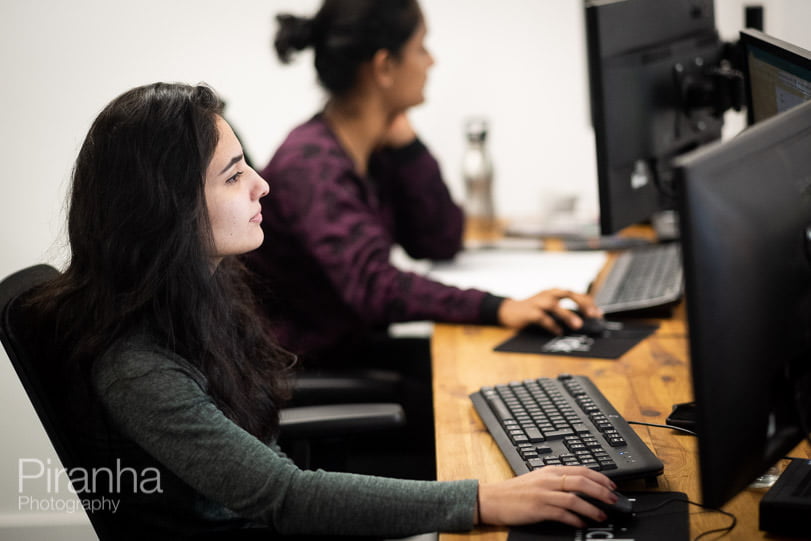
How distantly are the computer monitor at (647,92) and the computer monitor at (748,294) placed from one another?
0.72 m

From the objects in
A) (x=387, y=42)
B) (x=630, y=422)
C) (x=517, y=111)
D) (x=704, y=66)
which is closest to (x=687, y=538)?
(x=630, y=422)

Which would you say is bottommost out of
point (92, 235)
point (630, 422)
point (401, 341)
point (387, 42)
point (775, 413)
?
point (401, 341)

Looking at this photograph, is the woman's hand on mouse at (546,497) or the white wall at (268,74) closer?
the woman's hand on mouse at (546,497)

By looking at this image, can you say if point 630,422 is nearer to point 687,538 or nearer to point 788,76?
point 687,538

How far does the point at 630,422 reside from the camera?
47.9 inches

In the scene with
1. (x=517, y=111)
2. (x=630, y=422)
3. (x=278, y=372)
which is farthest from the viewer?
(x=517, y=111)

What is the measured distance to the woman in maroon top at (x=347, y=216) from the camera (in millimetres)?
1753

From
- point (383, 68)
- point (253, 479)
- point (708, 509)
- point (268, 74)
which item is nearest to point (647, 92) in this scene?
point (383, 68)

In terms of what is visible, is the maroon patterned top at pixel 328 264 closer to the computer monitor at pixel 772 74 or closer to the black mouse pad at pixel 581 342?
the black mouse pad at pixel 581 342

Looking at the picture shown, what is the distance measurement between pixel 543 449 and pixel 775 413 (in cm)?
32

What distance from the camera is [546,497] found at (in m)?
0.95

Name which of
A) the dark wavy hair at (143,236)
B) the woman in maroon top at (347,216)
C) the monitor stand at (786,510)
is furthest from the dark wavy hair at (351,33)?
the monitor stand at (786,510)

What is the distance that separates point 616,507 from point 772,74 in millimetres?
698

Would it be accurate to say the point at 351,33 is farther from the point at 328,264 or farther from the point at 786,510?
the point at 786,510
